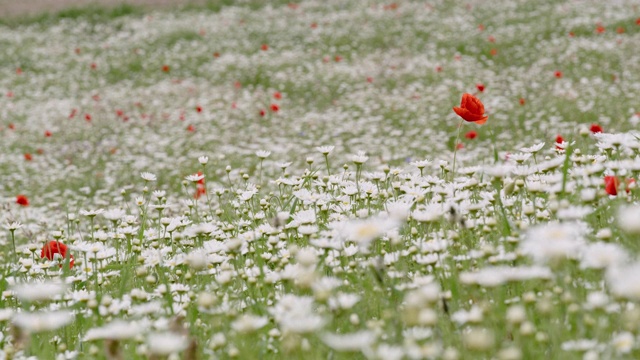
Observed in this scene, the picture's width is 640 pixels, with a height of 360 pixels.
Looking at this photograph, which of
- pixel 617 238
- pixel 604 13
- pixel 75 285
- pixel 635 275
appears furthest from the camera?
pixel 604 13

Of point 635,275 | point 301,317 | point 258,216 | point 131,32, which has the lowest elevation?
point 131,32

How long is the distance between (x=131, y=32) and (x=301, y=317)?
20.0 metres

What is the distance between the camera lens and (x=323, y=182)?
4.23 m

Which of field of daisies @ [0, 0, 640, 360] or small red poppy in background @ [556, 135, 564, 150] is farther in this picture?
small red poppy in background @ [556, 135, 564, 150]

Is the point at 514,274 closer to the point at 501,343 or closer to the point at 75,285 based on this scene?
the point at 501,343

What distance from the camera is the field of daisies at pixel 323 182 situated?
7.16 feet

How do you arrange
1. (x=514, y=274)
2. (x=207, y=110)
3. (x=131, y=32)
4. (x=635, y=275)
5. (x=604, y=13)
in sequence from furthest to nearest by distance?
(x=131, y=32) → (x=604, y=13) → (x=207, y=110) → (x=514, y=274) → (x=635, y=275)

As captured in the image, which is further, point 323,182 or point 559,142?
point 559,142

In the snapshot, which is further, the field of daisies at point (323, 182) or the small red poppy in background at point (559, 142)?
the small red poppy in background at point (559, 142)

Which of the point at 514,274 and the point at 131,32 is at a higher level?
the point at 514,274

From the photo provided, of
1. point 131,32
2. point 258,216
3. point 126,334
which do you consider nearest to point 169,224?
point 258,216

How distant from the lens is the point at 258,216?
362cm

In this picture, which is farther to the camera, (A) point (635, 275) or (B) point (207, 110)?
(B) point (207, 110)

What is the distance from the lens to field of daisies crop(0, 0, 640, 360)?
2182 millimetres
